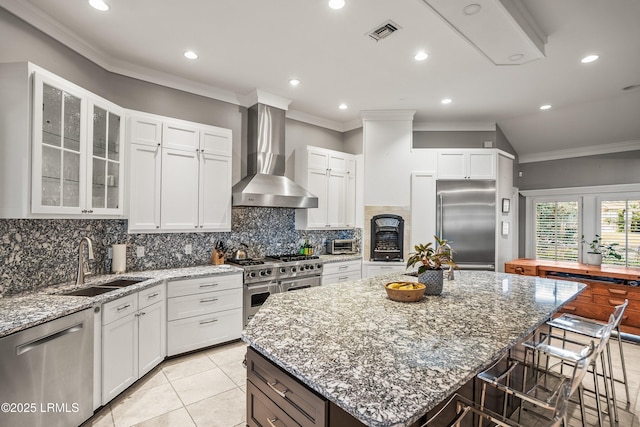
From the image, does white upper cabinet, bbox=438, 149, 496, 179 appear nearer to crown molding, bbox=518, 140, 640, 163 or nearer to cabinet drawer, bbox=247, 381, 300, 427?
crown molding, bbox=518, 140, 640, 163

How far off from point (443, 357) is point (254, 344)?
0.84 m

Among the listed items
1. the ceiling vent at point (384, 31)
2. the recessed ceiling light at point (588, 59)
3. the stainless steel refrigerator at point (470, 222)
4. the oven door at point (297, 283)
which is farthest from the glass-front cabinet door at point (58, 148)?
the recessed ceiling light at point (588, 59)

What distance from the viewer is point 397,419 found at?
91 cm

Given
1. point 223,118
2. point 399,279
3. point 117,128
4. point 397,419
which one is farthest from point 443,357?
point 223,118

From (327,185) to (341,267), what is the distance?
126 centimetres

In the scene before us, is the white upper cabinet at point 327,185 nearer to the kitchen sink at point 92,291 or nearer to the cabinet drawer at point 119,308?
the cabinet drawer at point 119,308

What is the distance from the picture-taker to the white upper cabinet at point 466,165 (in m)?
4.82

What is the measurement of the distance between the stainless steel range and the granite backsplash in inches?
13.8

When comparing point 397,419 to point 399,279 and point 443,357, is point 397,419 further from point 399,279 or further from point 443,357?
point 399,279

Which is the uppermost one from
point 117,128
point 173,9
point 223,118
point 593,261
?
point 173,9

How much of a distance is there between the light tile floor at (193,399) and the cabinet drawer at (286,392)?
111 centimetres

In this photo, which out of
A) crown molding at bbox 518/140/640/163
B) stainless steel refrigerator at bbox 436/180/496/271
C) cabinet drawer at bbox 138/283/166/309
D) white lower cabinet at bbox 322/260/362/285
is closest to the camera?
cabinet drawer at bbox 138/283/166/309

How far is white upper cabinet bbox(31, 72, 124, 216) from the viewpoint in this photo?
2221mm

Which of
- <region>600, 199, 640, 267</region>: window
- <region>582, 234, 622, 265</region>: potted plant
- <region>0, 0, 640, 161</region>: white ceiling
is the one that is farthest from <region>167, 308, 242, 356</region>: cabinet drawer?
<region>600, 199, 640, 267</region>: window
